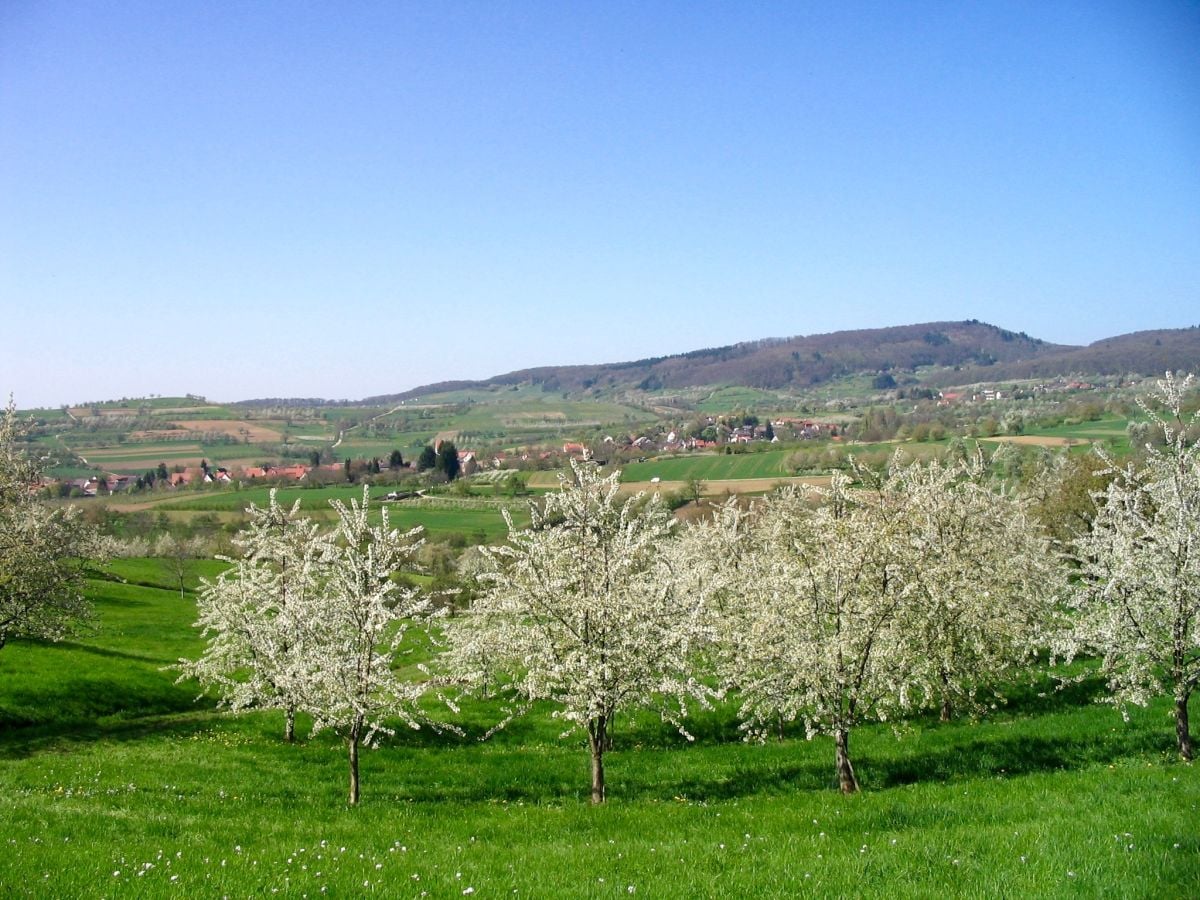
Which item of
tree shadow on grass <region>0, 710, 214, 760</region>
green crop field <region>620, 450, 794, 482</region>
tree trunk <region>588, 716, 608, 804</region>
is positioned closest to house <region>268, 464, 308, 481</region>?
green crop field <region>620, 450, 794, 482</region>

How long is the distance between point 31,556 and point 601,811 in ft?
72.6

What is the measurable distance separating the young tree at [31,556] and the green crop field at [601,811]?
334 centimetres

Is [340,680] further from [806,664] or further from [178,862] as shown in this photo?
[806,664]

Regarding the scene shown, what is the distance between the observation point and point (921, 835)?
1161 cm

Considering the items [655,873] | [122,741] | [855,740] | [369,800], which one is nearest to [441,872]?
[655,873]

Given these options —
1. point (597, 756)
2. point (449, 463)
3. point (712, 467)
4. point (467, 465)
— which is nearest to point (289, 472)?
point (449, 463)

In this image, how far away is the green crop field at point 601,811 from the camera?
389 inches

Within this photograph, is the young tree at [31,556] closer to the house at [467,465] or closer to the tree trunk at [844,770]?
the tree trunk at [844,770]

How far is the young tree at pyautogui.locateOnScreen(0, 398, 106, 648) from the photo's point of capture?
25.8 metres

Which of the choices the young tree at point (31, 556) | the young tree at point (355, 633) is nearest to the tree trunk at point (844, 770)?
the young tree at point (355, 633)

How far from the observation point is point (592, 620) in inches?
665

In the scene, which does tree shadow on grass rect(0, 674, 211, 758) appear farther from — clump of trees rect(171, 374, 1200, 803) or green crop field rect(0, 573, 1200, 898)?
clump of trees rect(171, 374, 1200, 803)

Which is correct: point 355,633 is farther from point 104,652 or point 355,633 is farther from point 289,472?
point 289,472

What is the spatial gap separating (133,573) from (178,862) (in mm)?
71321
